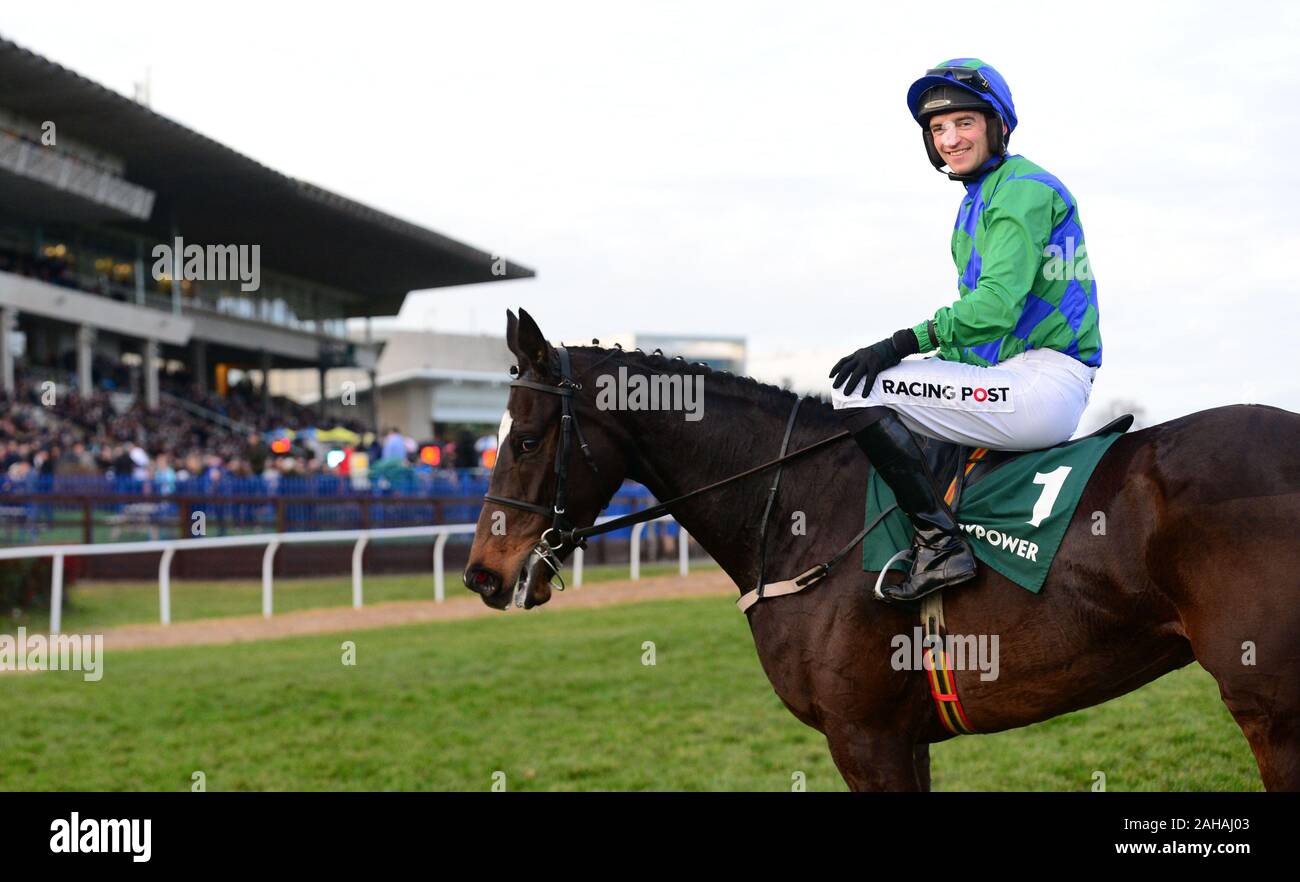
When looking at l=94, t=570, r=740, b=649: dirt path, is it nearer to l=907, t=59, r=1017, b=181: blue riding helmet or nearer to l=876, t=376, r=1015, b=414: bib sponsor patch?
l=876, t=376, r=1015, b=414: bib sponsor patch

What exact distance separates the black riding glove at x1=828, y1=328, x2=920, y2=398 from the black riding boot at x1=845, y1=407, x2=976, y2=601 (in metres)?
0.08

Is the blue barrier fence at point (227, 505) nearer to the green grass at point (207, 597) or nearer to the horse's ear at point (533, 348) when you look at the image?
the green grass at point (207, 597)

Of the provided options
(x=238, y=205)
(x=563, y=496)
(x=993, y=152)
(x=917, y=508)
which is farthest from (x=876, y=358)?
(x=238, y=205)

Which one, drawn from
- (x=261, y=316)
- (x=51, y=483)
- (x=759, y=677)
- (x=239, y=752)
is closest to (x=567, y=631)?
(x=759, y=677)

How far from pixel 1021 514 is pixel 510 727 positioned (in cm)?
462

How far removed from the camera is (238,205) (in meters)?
31.8

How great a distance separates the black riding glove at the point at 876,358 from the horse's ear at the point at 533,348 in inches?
29.6

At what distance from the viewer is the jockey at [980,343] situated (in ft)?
8.49

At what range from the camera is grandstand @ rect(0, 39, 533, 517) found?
1900 centimetres

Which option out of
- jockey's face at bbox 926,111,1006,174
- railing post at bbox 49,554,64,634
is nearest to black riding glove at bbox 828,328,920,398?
jockey's face at bbox 926,111,1006,174

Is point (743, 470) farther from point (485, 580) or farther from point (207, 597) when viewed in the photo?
point (207, 597)

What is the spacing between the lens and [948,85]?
2807 millimetres

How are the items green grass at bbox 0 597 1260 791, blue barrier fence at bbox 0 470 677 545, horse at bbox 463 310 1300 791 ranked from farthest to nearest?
1. blue barrier fence at bbox 0 470 677 545
2. green grass at bbox 0 597 1260 791
3. horse at bbox 463 310 1300 791
